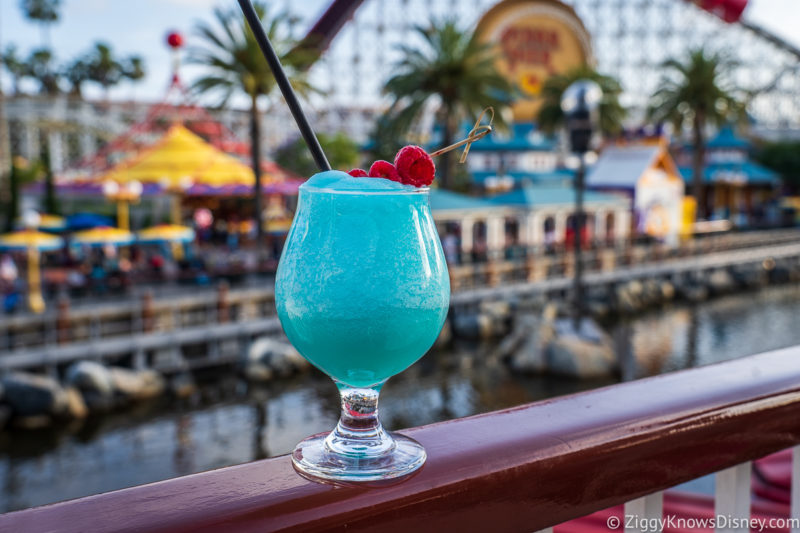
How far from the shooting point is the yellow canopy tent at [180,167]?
19.6 m

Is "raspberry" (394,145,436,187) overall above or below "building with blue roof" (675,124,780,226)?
below

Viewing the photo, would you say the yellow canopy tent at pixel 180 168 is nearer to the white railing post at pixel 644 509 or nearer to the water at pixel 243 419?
the water at pixel 243 419

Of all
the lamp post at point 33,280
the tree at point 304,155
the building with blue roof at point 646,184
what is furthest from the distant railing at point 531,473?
the tree at point 304,155

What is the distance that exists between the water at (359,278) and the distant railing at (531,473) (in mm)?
137

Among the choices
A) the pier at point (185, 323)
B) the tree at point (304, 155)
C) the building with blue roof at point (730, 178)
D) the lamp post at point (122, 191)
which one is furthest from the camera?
the building with blue roof at point (730, 178)

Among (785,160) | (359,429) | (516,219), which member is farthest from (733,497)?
(785,160)

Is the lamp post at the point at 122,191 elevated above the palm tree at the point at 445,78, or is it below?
below

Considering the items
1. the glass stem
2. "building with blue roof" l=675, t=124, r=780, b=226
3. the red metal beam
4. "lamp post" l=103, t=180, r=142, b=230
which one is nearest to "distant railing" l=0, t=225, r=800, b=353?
"lamp post" l=103, t=180, r=142, b=230

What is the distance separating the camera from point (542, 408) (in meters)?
1.08

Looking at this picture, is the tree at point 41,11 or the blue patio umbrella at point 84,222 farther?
the tree at point 41,11

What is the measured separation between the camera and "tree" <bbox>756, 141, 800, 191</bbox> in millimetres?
40531

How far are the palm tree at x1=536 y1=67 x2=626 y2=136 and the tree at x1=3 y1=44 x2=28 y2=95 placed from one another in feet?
94.8

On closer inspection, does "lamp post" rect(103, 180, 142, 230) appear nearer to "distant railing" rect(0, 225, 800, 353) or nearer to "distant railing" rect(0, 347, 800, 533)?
"distant railing" rect(0, 225, 800, 353)

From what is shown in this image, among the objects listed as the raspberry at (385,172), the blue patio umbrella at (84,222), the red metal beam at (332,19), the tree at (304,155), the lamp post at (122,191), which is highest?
the red metal beam at (332,19)
